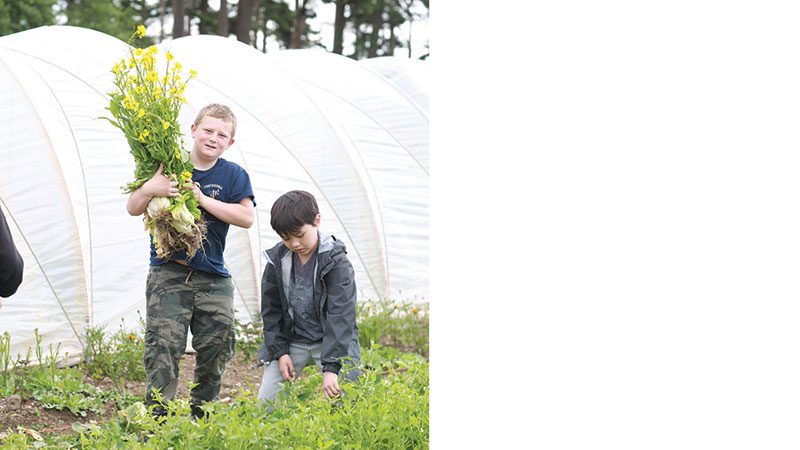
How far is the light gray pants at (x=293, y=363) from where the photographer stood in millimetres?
3588

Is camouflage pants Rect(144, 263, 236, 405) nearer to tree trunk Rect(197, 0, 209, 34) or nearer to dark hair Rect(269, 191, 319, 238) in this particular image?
dark hair Rect(269, 191, 319, 238)

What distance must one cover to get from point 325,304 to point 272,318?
0.67 ft

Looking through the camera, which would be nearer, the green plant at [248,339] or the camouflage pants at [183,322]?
the camouflage pants at [183,322]

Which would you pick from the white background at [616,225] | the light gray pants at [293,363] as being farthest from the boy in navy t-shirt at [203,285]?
the white background at [616,225]

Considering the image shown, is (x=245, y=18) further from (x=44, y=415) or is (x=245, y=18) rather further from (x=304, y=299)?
(x=304, y=299)

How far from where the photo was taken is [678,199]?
1315mm

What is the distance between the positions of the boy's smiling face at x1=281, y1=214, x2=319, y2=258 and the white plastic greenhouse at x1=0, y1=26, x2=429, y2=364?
87.7 inches

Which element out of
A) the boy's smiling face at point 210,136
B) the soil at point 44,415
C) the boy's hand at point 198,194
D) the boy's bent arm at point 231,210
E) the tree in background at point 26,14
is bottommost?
the soil at point 44,415

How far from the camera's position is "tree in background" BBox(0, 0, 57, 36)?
15.1m

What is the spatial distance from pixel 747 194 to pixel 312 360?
2.54 meters

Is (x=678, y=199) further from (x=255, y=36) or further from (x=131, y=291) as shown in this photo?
(x=255, y=36)

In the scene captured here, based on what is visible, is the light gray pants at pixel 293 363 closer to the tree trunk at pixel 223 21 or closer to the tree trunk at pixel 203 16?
the tree trunk at pixel 223 21

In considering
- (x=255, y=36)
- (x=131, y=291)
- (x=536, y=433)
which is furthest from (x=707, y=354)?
(x=255, y=36)

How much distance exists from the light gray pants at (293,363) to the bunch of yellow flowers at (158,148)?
0.52m
